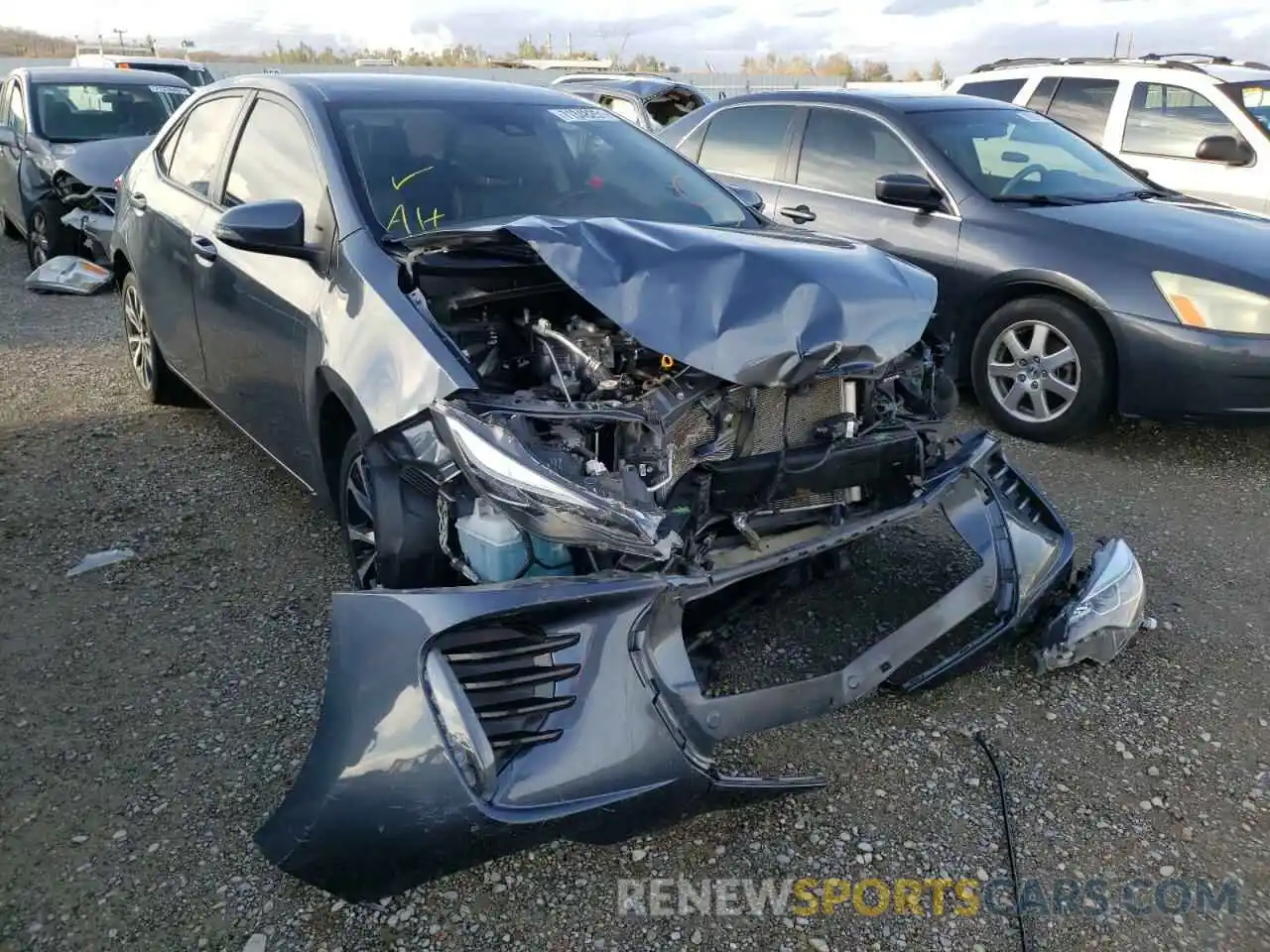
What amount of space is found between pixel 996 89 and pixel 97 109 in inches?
314

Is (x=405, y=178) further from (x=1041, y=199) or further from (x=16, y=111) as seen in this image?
(x=16, y=111)

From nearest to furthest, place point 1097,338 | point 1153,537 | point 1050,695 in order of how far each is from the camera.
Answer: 1. point 1050,695
2. point 1153,537
3. point 1097,338

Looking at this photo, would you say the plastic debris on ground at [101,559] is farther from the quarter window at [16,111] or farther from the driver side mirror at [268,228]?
the quarter window at [16,111]

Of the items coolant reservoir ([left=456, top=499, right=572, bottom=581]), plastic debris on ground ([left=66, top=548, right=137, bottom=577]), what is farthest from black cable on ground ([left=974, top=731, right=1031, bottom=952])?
plastic debris on ground ([left=66, top=548, right=137, bottom=577])

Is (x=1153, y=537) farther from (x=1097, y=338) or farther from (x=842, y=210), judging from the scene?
(x=842, y=210)

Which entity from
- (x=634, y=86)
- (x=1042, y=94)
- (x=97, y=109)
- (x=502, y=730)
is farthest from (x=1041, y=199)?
(x=634, y=86)

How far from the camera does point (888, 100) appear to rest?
19.3 feet

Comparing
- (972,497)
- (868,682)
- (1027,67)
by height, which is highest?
(1027,67)

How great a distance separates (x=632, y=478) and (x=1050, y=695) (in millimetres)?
1518

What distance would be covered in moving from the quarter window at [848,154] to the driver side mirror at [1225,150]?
3097 millimetres

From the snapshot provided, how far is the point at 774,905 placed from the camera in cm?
226

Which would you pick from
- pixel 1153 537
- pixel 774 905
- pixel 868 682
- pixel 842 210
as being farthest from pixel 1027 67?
pixel 774 905

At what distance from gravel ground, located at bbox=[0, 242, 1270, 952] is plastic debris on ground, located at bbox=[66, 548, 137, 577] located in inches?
1.7

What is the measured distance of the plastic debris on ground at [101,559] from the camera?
3687 millimetres
